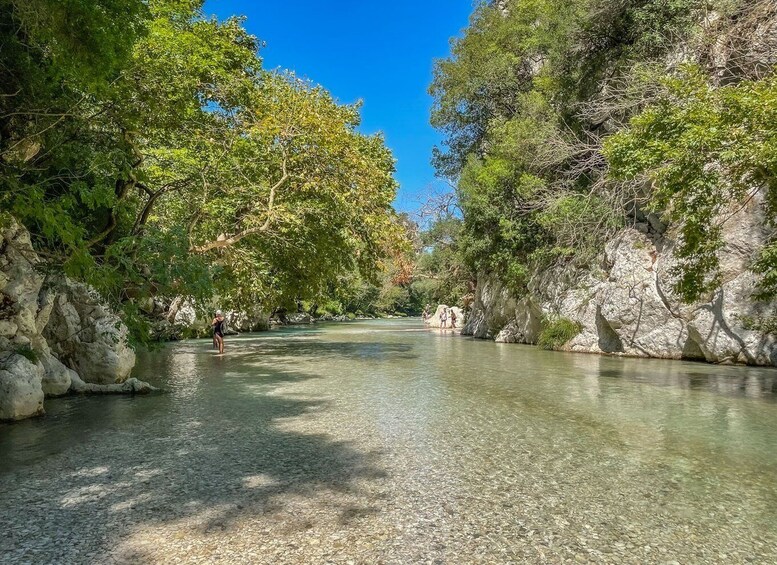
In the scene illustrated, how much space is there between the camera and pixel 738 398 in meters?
10.0

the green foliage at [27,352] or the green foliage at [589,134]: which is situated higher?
the green foliage at [589,134]

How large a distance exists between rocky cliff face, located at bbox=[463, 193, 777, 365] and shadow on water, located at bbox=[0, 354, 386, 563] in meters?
12.8

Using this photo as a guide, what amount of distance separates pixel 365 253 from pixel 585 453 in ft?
41.7

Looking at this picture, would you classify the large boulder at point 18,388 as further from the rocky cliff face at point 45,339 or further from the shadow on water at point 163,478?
the shadow on water at point 163,478

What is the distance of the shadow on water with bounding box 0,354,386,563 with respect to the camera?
4.12m

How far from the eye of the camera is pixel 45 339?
34.7ft

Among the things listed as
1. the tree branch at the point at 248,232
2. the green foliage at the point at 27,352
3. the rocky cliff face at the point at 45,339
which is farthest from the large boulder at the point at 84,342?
the tree branch at the point at 248,232

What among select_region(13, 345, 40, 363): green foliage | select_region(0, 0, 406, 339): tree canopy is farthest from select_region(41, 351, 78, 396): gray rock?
select_region(0, 0, 406, 339): tree canopy

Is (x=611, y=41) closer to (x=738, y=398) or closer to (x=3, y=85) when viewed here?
(x=738, y=398)

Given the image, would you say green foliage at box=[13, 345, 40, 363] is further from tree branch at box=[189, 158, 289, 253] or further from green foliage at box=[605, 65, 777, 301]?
green foliage at box=[605, 65, 777, 301]

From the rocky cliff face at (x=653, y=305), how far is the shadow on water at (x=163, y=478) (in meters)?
12.8

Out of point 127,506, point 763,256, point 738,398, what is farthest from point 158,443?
point 763,256

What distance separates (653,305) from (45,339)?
18.7 meters

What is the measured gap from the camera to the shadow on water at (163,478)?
4.12 m
